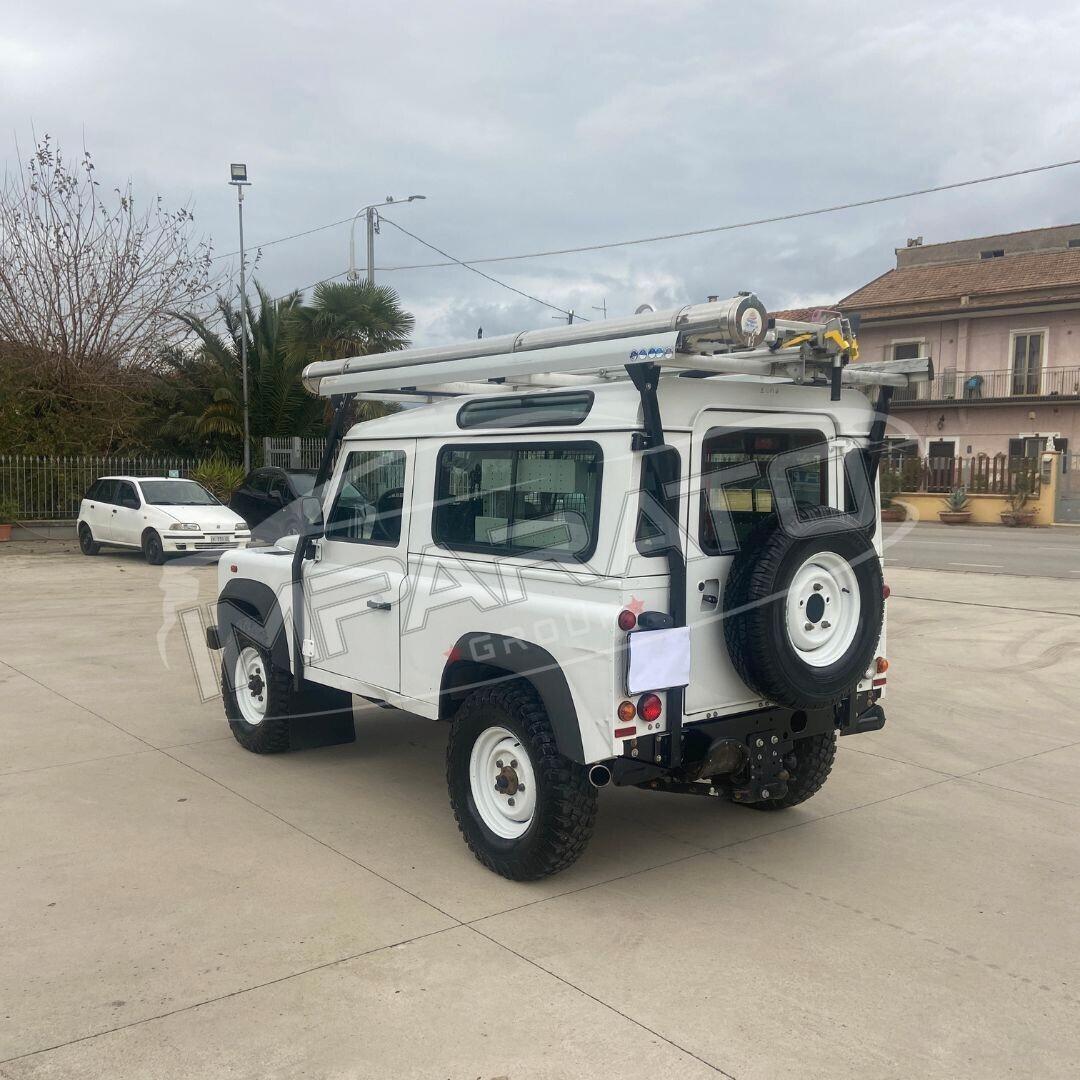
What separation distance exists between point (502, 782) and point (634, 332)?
1997mm

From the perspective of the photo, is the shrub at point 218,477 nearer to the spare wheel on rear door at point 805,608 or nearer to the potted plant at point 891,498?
the potted plant at point 891,498

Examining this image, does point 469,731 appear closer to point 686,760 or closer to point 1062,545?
point 686,760

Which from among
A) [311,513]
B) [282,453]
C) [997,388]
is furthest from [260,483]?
[997,388]

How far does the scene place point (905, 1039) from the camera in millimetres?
3303

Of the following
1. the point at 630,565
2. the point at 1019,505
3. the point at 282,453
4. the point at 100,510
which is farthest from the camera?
the point at 1019,505

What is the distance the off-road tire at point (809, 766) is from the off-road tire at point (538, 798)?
4.21 ft

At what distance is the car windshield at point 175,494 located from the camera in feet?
58.4

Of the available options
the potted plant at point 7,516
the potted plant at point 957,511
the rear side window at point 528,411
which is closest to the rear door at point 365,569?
the rear side window at point 528,411

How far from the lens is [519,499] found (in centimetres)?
458

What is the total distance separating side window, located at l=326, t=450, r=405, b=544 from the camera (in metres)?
5.27

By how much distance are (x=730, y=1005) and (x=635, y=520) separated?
174 centimetres

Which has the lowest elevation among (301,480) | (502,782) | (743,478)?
(502,782)

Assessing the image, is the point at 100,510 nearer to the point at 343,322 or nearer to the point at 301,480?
the point at 301,480

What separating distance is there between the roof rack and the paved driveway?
7.16ft
